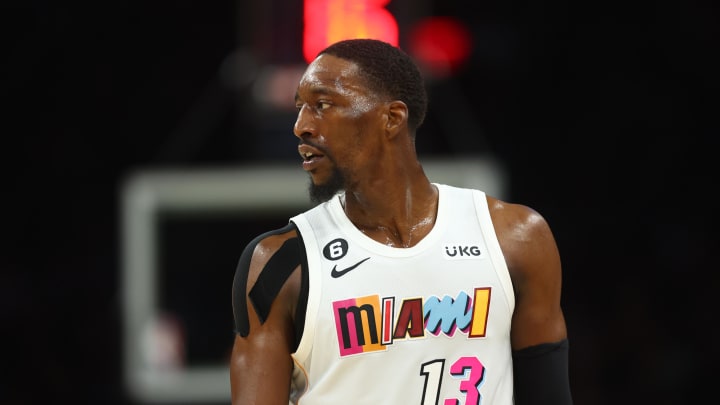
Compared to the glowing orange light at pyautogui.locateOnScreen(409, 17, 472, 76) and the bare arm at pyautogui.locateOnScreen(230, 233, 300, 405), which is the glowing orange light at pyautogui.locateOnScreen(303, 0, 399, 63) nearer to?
the glowing orange light at pyautogui.locateOnScreen(409, 17, 472, 76)

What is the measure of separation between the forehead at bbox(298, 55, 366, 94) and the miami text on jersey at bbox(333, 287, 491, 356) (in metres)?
0.50

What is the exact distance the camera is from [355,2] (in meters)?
6.83

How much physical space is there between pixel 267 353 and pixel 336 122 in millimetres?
572

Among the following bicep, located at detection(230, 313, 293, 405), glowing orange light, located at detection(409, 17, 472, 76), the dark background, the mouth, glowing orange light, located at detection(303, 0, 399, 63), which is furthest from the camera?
the dark background

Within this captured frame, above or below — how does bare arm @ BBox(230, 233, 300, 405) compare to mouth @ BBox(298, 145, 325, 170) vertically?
below

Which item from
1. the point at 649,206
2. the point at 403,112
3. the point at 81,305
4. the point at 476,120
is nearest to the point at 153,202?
the point at 81,305

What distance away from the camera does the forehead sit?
2896mm

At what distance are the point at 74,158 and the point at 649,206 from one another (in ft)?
15.8

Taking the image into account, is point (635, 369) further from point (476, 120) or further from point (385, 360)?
point (385, 360)

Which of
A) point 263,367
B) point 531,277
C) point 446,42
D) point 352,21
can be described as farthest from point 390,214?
point 446,42

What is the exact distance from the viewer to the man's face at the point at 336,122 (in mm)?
2900

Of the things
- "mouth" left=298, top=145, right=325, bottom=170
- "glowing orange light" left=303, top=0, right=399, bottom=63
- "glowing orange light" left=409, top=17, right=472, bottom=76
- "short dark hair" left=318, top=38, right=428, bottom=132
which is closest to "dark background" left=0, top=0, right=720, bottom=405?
"glowing orange light" left=409, top=17, right=472, bottom=76

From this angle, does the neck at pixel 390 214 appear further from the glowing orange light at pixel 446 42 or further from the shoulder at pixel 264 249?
the glowing orange light at pixel 446 42

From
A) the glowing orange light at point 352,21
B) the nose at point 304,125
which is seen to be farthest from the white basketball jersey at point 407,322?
the glowing orange light at point 352,21
